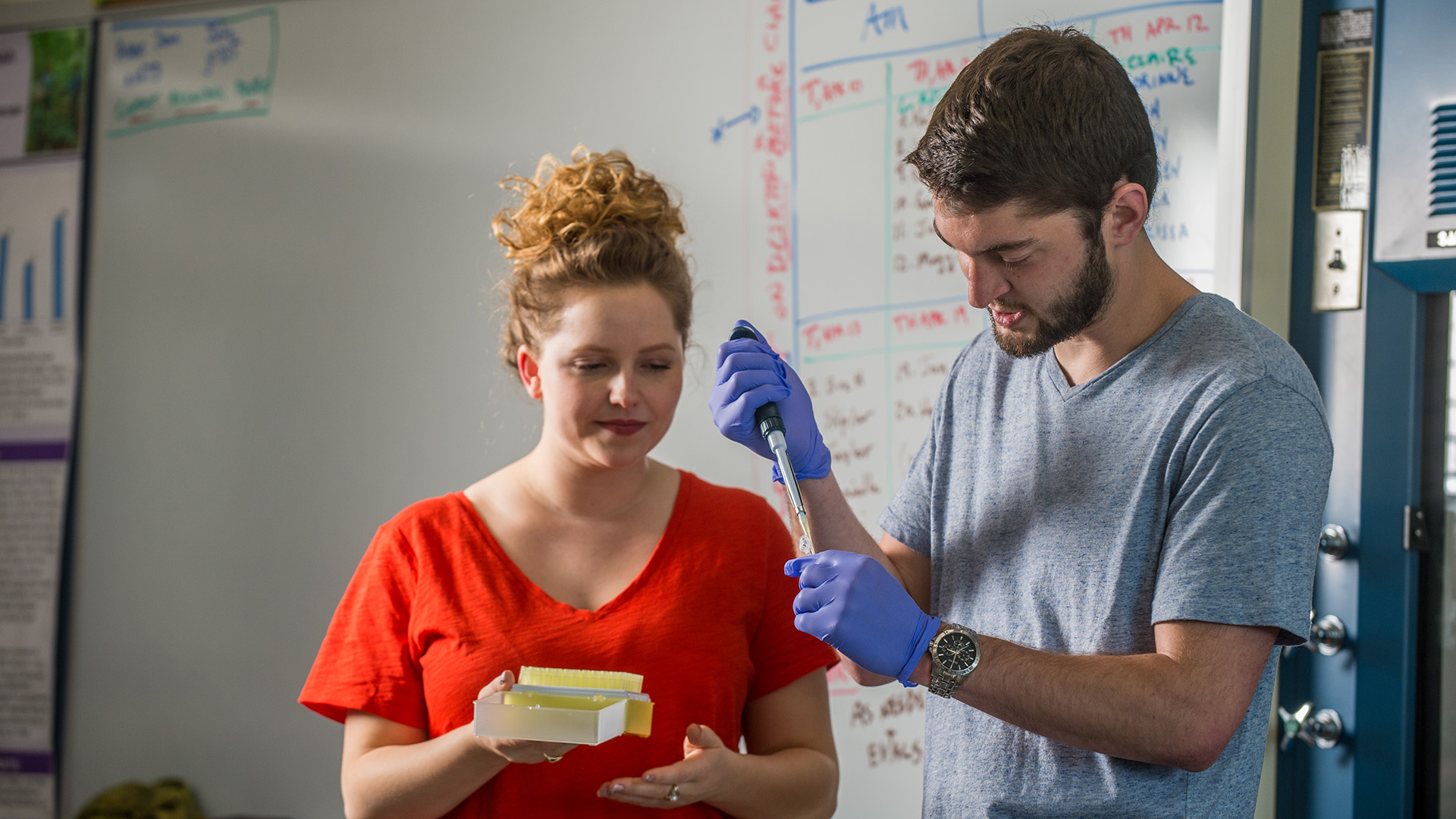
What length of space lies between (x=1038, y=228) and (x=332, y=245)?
5.33 feet

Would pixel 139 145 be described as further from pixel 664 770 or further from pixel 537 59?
pixel 664 770

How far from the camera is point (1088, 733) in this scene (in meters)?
0.84

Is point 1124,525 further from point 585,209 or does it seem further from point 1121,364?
point 585,209

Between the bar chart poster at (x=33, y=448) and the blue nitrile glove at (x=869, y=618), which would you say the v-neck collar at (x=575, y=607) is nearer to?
the blue nitrile glove at (x=869, y=618)

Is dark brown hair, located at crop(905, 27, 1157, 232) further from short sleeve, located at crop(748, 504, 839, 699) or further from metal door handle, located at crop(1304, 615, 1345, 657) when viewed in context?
metal door handle, located at crop(1304, 615, 1345, 657)

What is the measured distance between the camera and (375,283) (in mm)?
2080

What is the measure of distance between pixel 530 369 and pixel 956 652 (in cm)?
66

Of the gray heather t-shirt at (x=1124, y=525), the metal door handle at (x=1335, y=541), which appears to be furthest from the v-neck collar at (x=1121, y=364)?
the metal door handle at (x=1335, y=541)

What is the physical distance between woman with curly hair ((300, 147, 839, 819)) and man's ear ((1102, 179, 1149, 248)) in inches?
21.0

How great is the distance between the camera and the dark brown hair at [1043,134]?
891 mm

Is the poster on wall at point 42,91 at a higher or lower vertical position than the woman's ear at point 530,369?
higher

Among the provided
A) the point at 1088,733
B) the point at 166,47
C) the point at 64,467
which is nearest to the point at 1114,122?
the point at 1088,733

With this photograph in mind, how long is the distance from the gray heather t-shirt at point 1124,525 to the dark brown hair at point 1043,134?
164 mm

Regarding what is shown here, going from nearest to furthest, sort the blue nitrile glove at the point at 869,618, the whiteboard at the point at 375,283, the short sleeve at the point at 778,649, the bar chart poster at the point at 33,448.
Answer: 1. the blue nitrile glove at the point at 869,618
2. the short sleeve at the point at 778,649
3. the whiteboard at the point at 375,283
4. the bar chart poster at the point at 33,448
